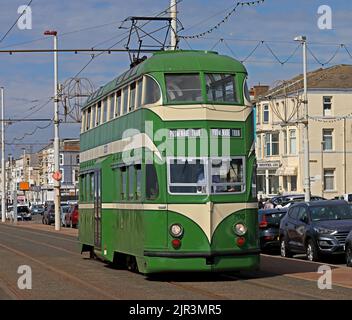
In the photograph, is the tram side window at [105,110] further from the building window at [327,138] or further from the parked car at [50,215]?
the building window at [327,138]

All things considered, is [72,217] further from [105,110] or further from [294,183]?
[105,110]

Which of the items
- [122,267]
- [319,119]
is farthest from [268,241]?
[319,119]

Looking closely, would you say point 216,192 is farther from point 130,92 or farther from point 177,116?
point 130,92

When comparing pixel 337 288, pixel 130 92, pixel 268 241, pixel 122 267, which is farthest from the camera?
pixel 268 241

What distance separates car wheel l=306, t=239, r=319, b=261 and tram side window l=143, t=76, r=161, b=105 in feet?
25.1

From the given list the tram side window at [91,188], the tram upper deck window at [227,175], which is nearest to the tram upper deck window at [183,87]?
the tram upper deck window at [227,175]

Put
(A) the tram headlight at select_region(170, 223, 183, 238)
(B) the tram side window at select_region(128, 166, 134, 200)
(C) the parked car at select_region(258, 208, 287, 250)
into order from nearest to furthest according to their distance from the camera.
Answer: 1. (A) the tram headlight at select_region(170, 223, 183, 238)
2. (B) the tram side window at select_region(128, 166, 134, 200)
3. (C) the parked car at select_region(258, 208, 287, 250)

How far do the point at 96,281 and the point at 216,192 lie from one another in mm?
3143

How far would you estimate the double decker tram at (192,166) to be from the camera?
664 inches

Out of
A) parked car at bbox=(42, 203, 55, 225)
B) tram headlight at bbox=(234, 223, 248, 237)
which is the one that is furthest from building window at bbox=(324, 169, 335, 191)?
tram headlight at bbox=(234, 223, 248, 237)

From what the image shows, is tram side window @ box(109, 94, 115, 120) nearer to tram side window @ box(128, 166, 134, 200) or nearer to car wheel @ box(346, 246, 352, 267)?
tram side window @ box(128, 166, 134, 200)

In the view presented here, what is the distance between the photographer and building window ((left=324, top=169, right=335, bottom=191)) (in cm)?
7075
